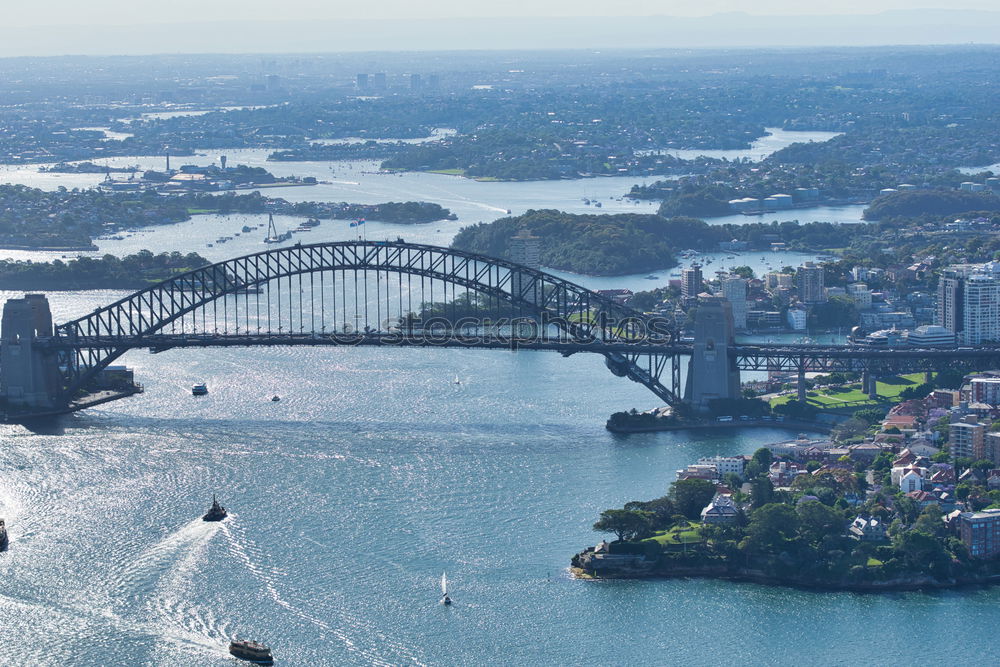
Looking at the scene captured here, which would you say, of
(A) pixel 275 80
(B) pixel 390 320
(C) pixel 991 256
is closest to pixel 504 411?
(B) pixel 390 320

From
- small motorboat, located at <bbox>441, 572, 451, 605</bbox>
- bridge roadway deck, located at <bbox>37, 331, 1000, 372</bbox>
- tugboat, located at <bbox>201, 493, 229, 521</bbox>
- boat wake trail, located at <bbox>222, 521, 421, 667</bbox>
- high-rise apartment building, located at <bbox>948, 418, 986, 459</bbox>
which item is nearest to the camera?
boat wake trail, located at <bbox>222, 521, 421, 667</bbox>

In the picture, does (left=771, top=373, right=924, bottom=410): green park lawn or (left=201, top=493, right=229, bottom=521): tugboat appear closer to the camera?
(left=201, top=493, right=229, bottom=521): tugboat

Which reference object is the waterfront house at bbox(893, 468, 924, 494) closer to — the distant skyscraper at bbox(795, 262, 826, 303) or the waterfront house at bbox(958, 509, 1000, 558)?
the waterfront house at bbox(958, 509, 1000, 558)

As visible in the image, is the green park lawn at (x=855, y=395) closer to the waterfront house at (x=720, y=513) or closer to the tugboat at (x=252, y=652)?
the waterfront house at (x=720, y=513)

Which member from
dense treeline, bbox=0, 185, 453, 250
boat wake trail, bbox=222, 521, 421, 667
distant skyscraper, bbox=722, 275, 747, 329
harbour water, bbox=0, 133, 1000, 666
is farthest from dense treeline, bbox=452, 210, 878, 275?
boat wake trail, bbox=222, 521, 421, 667

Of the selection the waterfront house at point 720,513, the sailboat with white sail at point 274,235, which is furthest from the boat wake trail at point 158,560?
the sailboat with white sail at point 274,235

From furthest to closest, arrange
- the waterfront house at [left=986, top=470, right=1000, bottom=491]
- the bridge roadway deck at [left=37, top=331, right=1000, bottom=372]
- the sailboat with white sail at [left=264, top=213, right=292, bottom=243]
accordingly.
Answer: the sailboat with white sail at [left=264, top=213, right=292, bottom=243] → the bridge roadway deck at [left=37, top=331, right=1000, bottom=372] → the waterfront house at [left=986, top=470, right=1000, bottom=491]
